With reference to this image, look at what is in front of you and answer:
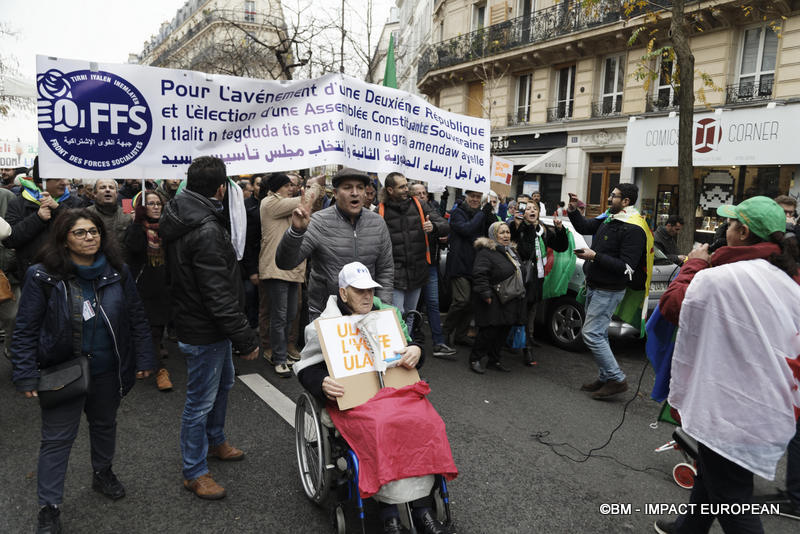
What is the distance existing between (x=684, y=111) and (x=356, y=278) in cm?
756

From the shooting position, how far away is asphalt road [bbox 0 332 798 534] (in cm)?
310

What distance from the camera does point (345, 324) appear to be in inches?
120

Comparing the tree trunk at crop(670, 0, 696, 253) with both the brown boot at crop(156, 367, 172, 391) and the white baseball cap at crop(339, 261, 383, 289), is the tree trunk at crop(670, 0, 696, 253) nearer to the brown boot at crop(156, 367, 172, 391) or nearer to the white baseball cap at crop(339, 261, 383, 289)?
the white baseball cap at crop(339, 261, 383, 289)

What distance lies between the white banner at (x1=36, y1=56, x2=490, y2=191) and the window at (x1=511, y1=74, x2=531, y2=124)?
17.5m

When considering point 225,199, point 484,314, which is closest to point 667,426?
point 484,314

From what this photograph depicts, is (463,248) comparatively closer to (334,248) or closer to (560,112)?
(334,248)

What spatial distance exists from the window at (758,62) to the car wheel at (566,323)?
12.3 metres

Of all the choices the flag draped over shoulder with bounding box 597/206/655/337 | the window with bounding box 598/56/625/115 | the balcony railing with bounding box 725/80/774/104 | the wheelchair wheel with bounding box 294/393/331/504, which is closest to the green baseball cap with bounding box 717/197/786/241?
the wheelchair wheel with bounding box 294/393/331/504

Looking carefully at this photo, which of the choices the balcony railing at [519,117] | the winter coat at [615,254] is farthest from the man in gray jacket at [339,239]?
the balcony railing at [519,117]

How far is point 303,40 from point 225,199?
1445cm

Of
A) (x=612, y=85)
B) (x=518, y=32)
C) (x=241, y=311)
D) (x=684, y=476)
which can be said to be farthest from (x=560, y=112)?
(x=241, y=311)

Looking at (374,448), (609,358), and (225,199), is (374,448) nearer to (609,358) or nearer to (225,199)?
(225,199)

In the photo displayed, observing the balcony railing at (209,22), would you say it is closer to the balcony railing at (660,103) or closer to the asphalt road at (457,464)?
the balcony railing at (660,103)

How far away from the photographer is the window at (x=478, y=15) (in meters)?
24.1
